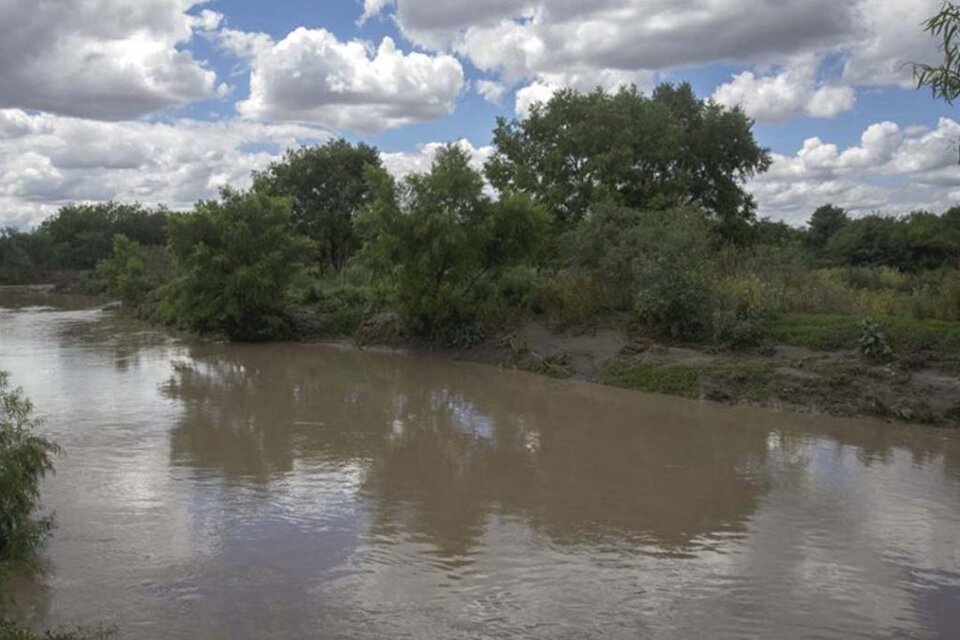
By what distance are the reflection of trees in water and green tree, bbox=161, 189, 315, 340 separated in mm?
6654

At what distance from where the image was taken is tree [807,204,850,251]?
176 ft

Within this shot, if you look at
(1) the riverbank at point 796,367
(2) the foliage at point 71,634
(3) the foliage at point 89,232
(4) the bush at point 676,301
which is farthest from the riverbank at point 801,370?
(3) the foliage at point 89,232

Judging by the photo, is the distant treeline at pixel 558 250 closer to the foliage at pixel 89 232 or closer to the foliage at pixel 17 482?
the foliage at pixel 17 482

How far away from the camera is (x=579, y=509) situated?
9.81m

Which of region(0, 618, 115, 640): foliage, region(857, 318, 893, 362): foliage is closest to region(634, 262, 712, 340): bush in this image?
region(857, 318, 893, 362): foliage

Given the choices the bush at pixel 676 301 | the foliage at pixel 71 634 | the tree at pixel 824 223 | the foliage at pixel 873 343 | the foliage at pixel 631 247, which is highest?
the tree at pixel 824 223

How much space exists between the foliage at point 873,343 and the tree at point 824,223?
3905 cm

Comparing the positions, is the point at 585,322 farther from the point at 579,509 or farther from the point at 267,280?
the point at 579,509

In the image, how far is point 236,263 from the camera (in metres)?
27.5

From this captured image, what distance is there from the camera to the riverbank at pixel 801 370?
15.3 meters

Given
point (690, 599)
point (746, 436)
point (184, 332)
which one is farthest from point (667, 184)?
point (690, 599)

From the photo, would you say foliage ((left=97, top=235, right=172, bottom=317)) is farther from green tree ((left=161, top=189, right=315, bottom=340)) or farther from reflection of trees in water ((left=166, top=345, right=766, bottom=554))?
reflection of trees in water ((left=166, top=345, right=766, bottom=554))

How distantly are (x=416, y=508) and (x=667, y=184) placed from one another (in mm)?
22063

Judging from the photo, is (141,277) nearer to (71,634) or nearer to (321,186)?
(321,186)
